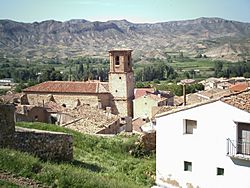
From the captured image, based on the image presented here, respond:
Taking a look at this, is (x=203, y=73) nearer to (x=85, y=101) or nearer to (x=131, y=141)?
(x=85, y=101)

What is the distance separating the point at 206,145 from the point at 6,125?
19.5 ft

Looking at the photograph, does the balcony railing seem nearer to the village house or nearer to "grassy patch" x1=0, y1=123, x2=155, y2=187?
"grassy patch" x1=0, y1=123, x2=155, y2=187

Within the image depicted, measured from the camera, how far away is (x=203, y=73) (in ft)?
334

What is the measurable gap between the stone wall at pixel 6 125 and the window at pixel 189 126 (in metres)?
5.57

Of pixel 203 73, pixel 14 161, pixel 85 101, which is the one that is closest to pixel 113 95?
pixel 85 101

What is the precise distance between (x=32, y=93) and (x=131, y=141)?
26804mm

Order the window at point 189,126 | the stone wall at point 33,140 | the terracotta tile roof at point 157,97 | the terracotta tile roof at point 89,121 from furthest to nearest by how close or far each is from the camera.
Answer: the terracotta tile roof at point 157,97, the terracotta tile roof at point 89,121, the window at point 189,126, the stone wall at point 33,140

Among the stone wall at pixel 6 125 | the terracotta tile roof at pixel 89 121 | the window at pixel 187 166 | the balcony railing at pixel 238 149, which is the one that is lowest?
the terracotta tile roof at pixel 89 121

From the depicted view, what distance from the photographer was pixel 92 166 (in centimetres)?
1059

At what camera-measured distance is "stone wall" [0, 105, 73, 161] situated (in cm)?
832

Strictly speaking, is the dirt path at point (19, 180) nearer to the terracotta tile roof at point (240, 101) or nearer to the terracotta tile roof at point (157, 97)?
the terracotta tile roof at point (240, 101)

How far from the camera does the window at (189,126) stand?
11.5 metres

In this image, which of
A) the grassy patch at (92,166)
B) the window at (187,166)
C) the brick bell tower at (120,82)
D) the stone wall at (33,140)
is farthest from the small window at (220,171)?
the brick bell tower at (120,82)

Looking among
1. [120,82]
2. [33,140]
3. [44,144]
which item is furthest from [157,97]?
[33,140]
